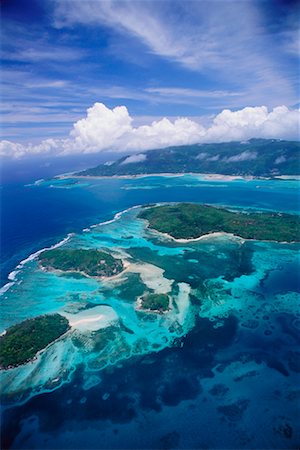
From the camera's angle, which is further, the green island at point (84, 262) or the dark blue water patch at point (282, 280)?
Result: the green island at point (84, 262)

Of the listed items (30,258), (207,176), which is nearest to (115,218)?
(30,258)

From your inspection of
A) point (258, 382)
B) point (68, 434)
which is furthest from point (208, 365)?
point (68, 434)

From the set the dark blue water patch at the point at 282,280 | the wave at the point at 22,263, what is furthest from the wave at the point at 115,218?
the dark blue water patch at the point at 282,280

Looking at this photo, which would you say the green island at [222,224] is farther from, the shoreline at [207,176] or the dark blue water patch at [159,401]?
the shoreline at [207,176]

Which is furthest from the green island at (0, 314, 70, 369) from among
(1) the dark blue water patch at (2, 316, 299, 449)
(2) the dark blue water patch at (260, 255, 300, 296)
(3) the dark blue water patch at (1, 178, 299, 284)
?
(2) the dark blue water patch at (260, 255, 300, 296)

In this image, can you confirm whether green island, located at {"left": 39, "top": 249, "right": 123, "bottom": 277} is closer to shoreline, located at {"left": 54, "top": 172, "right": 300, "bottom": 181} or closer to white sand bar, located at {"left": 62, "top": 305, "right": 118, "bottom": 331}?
white sand bar, located at {"left": 62, "top": 305, "right": 118, "bottom": 331}

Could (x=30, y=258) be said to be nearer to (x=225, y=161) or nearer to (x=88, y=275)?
(x=88, y=275)

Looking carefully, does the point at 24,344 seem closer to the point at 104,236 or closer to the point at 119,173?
the point at 104,236
